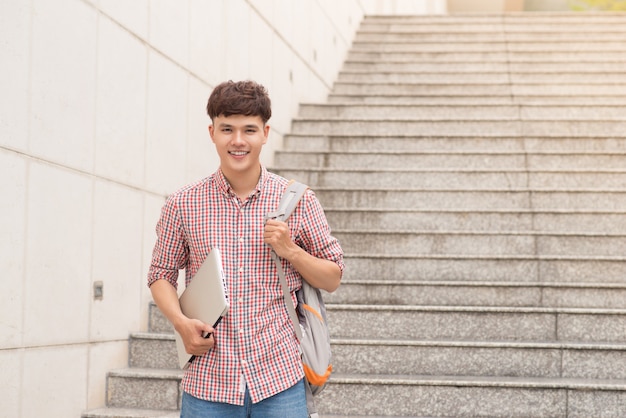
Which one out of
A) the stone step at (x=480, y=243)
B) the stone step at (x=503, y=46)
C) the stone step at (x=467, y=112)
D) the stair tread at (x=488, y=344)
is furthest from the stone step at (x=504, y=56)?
the stair tread at (x=488, y=344)

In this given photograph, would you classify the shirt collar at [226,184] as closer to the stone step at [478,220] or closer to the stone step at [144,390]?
the stone step at [144,390]

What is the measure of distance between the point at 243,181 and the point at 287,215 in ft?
0.45

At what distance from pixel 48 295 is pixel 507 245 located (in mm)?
3216

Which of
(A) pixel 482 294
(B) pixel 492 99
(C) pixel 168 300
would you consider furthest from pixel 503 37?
(C) pixel 168 300

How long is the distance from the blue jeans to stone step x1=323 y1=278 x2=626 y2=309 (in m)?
3.48

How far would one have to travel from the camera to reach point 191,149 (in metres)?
6.06

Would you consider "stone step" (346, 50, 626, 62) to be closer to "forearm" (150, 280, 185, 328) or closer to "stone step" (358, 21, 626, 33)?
"stone step" (358, 21, 626, 33)

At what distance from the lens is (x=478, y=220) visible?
6.64 m

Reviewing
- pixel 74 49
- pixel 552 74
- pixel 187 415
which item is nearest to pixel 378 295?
pixel 74 49

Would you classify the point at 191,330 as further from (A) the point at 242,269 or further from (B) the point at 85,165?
(B) the point at 85,165

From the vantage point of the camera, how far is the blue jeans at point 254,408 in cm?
233

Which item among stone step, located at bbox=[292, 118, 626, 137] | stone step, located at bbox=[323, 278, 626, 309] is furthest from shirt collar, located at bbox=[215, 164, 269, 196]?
stone step, located at bbox=[292, 118, 626, 137]

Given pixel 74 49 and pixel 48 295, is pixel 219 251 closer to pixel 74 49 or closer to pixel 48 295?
pixel 48 295

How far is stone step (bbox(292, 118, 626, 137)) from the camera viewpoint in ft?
25.8
